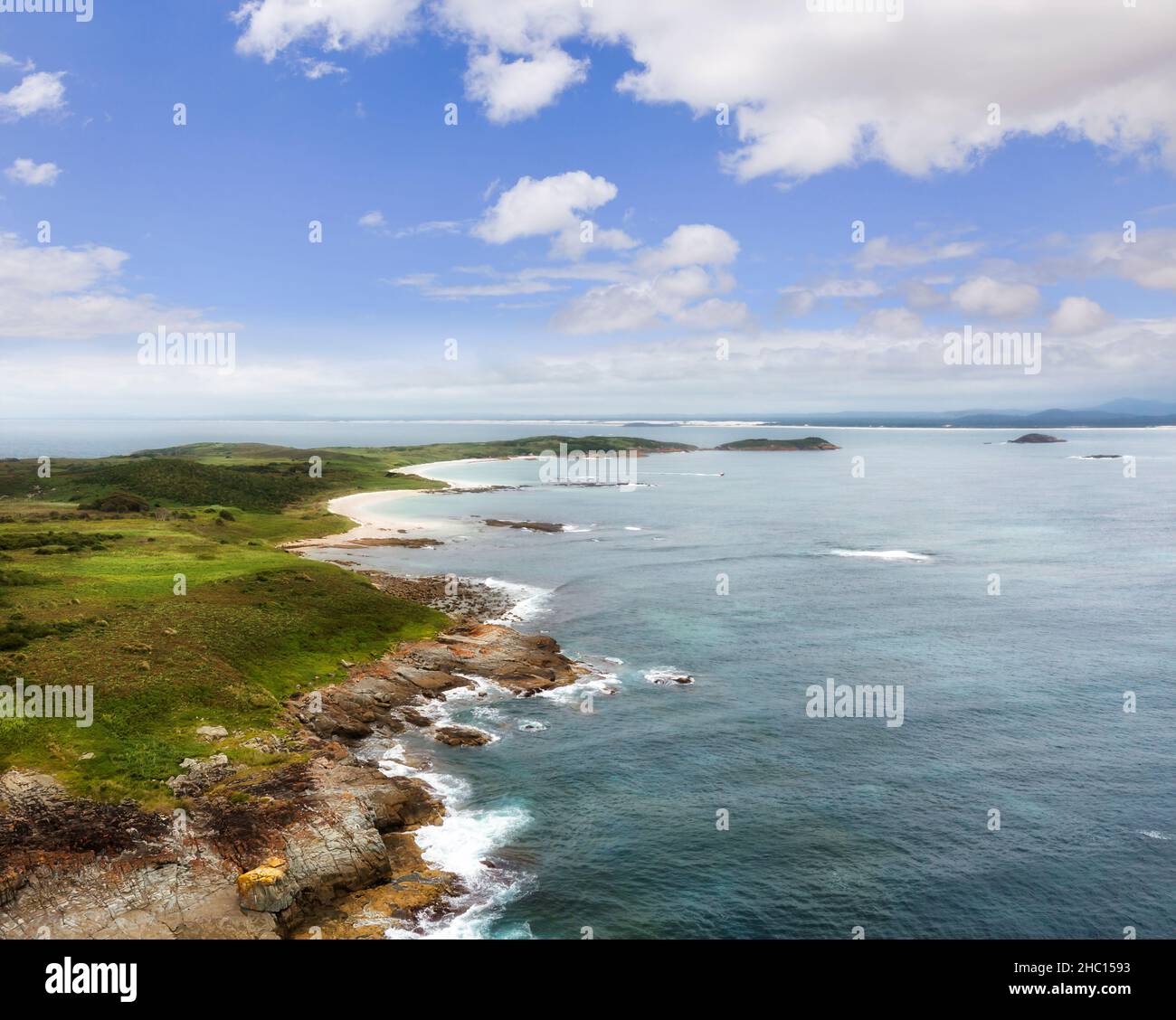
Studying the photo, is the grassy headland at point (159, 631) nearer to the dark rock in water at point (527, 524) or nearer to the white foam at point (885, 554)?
the dark rock in water at point (527, 524)

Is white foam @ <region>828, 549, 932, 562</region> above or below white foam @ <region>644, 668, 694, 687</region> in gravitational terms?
above

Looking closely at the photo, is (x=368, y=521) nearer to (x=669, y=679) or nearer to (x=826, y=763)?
(x=669, y=679)

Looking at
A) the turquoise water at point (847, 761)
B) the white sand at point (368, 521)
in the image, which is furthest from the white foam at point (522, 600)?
the white sand at point (368, 521)

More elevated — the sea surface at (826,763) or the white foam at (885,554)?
the white foam at (885,554)

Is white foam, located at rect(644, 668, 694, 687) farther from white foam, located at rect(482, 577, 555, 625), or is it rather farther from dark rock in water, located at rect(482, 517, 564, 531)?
dark rock in water, located at rect(482, 517, 564, 531)

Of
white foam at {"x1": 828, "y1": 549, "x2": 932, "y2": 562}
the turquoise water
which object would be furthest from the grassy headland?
white foam at {"x1": 828, "y1": 549, "x2": 932, "y2": 562}

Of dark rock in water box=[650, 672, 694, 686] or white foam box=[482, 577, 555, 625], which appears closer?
dark rock in water box=[650, 672, 694, 686]
